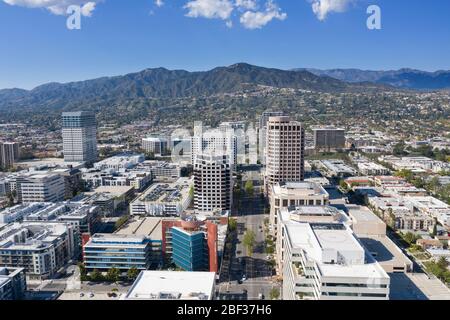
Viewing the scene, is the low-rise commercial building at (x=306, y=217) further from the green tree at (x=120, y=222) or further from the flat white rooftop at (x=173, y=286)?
the green tree at (x=120, y=222)

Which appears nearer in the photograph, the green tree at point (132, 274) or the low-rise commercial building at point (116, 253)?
the green tree at point (132, 274)

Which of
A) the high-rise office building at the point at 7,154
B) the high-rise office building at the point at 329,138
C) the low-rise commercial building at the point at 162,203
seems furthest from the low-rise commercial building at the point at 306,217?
the high-rise office building at the point at 7,154

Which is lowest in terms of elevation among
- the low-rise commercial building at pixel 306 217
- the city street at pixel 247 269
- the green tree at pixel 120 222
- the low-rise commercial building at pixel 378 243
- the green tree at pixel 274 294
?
the city street at pixel 247 269

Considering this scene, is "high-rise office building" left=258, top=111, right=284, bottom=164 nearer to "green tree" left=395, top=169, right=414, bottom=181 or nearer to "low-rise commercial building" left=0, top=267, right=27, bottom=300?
"green tree" left=395, top=169, right=414, bottom=181
